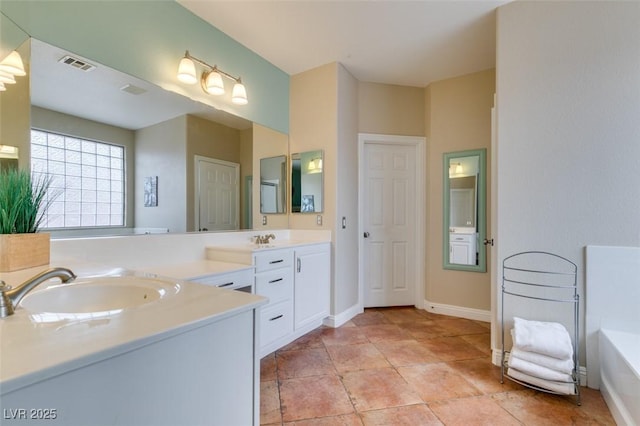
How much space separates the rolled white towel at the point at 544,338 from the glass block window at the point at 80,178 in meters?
2.60

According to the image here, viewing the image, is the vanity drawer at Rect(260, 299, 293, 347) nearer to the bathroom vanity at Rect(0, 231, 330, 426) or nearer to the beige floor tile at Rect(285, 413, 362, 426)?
the beige floor tile at Rect(285, 413, 362, 426)

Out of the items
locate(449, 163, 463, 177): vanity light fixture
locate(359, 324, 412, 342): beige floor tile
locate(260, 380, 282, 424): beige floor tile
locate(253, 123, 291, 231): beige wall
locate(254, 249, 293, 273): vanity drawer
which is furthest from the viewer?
locate(449, 163, 463, 177): vanity light fixture

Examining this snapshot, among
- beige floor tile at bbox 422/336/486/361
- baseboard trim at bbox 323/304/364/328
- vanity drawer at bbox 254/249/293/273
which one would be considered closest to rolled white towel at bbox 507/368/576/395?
beige floor tile at bbox 422/336/486/361

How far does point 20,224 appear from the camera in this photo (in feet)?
4.06

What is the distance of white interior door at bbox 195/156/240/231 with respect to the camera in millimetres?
2248

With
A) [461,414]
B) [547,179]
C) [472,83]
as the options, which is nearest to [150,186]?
[461,414]

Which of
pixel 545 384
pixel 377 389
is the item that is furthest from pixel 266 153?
pixel 545 384

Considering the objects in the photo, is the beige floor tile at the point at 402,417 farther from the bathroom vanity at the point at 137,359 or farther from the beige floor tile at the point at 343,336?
the bathroom vanity at the point at 137,359

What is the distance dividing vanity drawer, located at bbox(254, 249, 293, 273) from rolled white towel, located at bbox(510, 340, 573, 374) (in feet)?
5.53

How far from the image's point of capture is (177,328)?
63cm

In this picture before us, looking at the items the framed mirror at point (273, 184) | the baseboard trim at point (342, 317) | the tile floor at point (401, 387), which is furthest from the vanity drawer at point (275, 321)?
the framed mirror at point (273, 184)

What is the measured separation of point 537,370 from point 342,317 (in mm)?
1625

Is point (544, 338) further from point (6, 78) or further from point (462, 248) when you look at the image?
point (6, 78)

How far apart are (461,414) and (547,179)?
1.60 m
